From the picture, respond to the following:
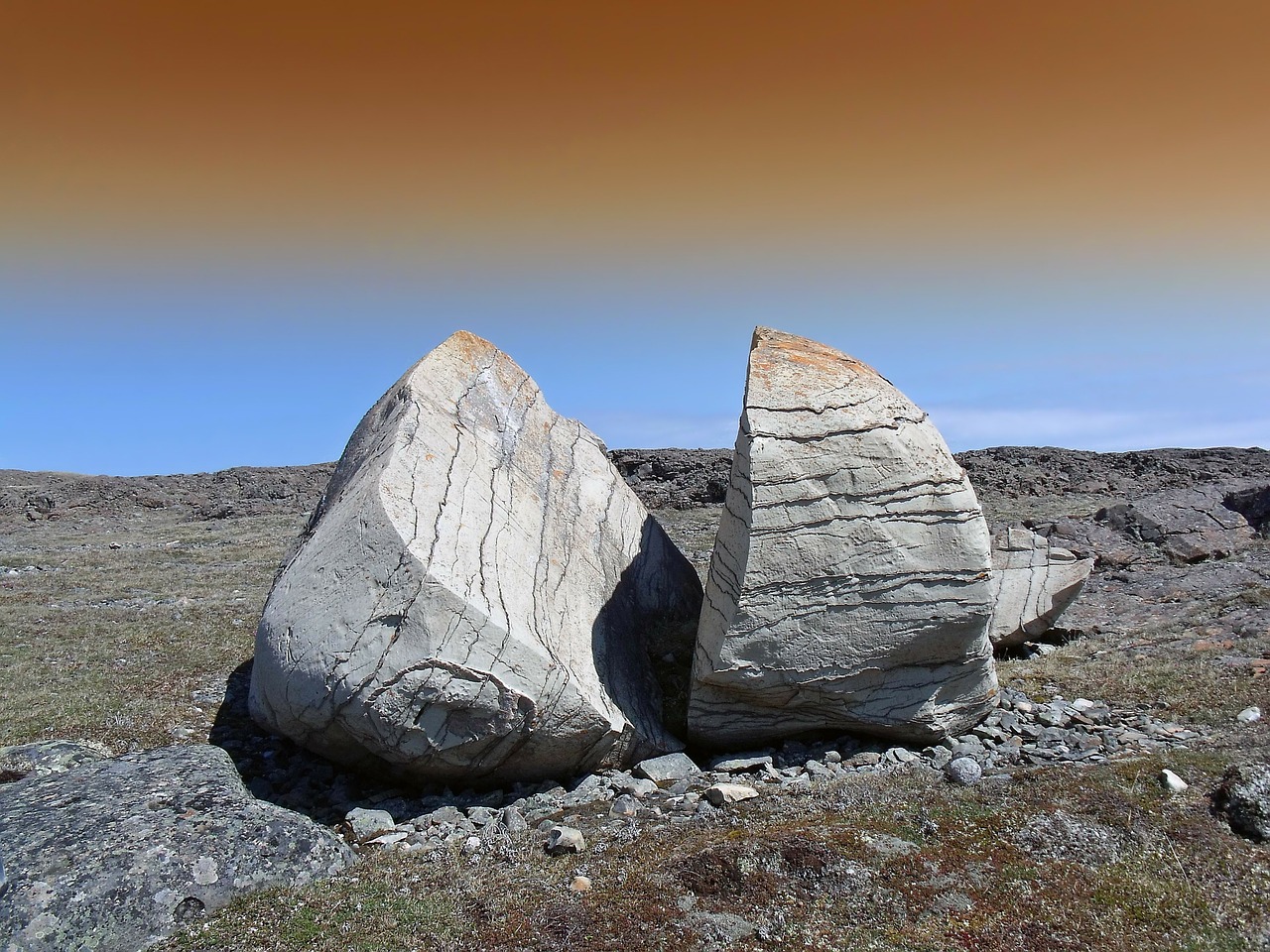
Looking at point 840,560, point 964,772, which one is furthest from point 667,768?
point 964,772

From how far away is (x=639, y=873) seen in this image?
6094mm

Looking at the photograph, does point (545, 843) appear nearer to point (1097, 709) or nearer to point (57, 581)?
point (1097, 709)

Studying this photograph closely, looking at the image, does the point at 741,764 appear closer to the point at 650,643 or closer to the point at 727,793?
the point at 727,793

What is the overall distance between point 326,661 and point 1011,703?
6.89 m

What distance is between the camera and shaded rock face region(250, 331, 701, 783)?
7.43 metres

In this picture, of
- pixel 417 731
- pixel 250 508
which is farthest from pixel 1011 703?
pixel 250 508

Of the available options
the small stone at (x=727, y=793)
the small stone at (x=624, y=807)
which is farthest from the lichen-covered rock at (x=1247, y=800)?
the small stone at (x=624, y=807)

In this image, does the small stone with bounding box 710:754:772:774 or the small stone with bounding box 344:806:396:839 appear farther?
the small stone with bounding box 710:754:772:774

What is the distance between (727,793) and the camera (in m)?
7.68

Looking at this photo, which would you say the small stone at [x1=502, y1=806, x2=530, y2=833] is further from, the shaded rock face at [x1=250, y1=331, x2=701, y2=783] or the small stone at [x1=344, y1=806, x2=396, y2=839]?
the small stone at [x1=344, y1=806, x2=396, y2=839]

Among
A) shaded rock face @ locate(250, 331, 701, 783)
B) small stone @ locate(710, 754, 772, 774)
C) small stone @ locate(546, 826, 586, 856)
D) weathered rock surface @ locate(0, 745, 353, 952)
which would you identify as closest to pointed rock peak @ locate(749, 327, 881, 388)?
shaded rock face @ locate(250, 331, 701, 783)

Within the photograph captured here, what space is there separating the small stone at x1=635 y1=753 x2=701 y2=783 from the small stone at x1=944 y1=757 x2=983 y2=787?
222 cm

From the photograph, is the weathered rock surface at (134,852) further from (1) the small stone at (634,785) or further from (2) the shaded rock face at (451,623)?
(1) the small stone at (634,785)

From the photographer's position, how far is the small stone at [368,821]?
24.5 ft
